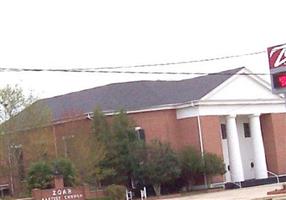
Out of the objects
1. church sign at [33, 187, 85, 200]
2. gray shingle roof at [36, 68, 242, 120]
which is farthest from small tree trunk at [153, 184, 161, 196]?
church sign at [33, 187, 85, 200]

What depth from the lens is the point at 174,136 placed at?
62.7 m

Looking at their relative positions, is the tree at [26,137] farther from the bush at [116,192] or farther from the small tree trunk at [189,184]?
the small tree trunk at [189,184]

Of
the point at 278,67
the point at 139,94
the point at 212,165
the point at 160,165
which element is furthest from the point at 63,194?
the point at 139,94

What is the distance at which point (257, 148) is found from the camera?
6656cm

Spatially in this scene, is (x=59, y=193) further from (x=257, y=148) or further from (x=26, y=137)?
(x=257, y=148)

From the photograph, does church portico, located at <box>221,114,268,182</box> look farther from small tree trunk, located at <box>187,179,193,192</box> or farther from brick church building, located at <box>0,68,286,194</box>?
small tree trunk, located at <box>187,179,193,192</box>

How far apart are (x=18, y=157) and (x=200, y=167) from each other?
1431 centimetres

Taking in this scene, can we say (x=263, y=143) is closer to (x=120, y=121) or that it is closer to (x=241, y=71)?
(x=241, y=71)

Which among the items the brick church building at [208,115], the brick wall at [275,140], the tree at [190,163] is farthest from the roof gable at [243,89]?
the tree at [190,163]

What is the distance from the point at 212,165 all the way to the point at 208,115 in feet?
16.7

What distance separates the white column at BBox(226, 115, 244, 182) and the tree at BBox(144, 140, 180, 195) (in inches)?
327

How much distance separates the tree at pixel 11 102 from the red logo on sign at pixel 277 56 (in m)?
27.4

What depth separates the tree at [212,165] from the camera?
59.1m

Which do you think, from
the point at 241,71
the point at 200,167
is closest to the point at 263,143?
the point at 241,71
